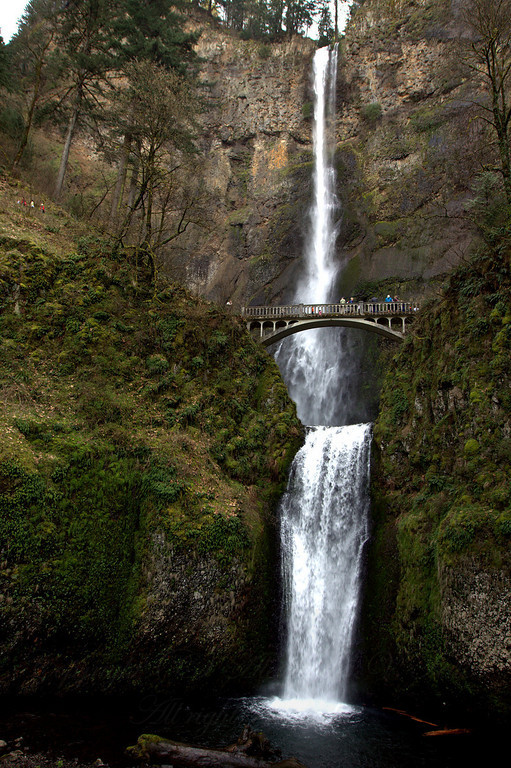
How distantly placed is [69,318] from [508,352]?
49.3 feet

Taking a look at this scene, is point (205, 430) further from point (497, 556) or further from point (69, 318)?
point (497, 556)

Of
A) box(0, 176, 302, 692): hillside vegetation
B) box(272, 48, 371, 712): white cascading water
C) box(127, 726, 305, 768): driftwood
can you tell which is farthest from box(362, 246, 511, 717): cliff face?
box(127, 726, 305, 768): driftwood

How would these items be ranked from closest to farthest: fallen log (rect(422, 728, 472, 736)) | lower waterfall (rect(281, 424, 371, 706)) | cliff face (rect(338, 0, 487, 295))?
fallen log (rect(422, 728, 472, 736)), lower waterfall (rect(281, 424, 371, 706)), cliff face (rect(338, 0, 487, 295))

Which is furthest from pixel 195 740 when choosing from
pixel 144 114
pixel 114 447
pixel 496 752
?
pixel 144 114

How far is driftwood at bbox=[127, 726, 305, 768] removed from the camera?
9.46 metres

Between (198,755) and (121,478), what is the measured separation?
7196 millimetres

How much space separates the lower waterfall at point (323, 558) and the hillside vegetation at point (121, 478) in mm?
985

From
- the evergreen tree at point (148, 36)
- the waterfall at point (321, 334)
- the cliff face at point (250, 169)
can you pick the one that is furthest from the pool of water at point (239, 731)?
the cliff face at point (250, 169)

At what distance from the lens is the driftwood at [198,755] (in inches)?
372

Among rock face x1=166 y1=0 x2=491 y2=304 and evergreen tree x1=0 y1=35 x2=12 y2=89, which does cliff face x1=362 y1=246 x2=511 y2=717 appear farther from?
evergreen tree x1=0 y1=35 x2=12 y2=89

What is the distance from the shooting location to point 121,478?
14289mm

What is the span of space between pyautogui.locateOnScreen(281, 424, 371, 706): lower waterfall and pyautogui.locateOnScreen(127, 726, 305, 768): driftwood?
5.15 metres

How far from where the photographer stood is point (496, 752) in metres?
10.9

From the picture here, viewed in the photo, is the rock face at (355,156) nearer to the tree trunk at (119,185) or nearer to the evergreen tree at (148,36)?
the tree trunk at (119,185)
